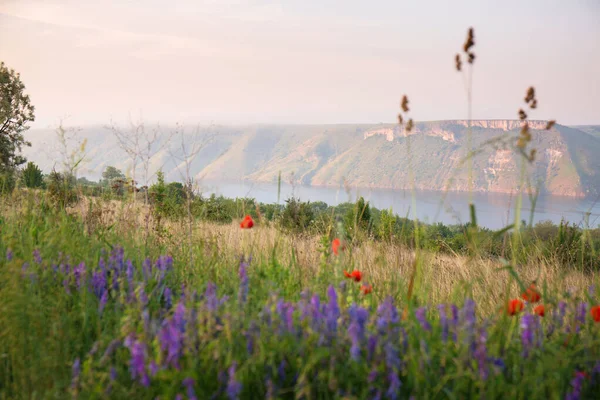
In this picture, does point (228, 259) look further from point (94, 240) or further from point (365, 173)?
point (365, 173)

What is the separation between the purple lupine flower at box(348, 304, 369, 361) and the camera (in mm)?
1421

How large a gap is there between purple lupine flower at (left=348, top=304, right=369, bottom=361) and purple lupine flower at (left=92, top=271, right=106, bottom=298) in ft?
4.93

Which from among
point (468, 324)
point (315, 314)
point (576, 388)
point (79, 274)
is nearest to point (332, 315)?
point (315, 314)

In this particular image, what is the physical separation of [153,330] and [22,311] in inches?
30.8

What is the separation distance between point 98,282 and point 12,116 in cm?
2759

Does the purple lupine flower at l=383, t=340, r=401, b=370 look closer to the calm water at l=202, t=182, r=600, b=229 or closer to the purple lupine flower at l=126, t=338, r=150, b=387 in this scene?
the purple lupine flower at l=126, t=338, r=150, b=387

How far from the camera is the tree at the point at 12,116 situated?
25047 millimetres

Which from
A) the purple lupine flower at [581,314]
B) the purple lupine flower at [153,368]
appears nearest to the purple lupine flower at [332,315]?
the purple lupine flower at [153,368]

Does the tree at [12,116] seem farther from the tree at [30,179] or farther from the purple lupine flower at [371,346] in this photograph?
the purple lupine flower at [371,346]

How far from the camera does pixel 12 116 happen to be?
25.5m

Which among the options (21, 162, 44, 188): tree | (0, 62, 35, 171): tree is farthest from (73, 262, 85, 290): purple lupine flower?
(0, 62, 35, 171): tree

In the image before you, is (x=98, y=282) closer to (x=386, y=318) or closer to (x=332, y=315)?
(x=332, y=315)

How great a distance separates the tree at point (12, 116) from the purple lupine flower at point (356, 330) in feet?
90.8

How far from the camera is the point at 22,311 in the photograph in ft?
6.21
